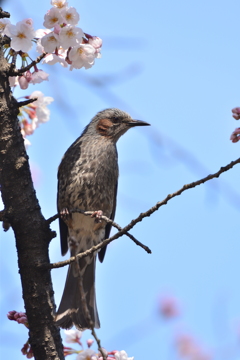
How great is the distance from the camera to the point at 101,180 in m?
3.60

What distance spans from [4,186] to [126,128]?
211cm

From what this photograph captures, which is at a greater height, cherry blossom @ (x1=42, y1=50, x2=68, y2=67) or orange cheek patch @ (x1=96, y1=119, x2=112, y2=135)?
orange cheek patch @ (x1=96, y1=119, x2=112, y2=135)

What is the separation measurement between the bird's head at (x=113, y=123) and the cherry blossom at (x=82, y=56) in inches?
68.9

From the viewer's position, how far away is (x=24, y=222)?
2.14 m

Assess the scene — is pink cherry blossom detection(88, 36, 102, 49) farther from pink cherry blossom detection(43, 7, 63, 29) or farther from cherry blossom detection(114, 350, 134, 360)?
cherry blossom detection(114, 350, 134, 360)

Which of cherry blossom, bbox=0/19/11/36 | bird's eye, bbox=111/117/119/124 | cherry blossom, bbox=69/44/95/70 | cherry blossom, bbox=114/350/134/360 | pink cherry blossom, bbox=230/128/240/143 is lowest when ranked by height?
cherry blossom, bbox=114/350/134/360

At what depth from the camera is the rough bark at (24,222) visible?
6.98 feet

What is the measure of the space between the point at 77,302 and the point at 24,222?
3.18 feet

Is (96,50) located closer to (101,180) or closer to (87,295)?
(101,180)

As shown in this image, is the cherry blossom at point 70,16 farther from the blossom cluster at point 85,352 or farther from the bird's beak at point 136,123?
the bird's beak at point 136,123

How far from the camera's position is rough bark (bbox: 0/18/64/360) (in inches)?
83.8

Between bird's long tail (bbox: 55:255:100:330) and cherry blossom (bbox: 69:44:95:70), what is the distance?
1.09m

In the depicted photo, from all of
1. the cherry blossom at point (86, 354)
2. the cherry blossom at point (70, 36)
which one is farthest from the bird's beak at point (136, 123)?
the cherry blossom at point (86, 354)

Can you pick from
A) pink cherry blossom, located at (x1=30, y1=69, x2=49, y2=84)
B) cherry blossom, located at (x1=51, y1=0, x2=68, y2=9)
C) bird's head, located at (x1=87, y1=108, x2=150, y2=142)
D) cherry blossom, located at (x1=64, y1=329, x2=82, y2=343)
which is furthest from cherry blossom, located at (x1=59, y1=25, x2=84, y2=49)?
bird's head, located at (x1=87, y1=108, x2=150, y2=142)
